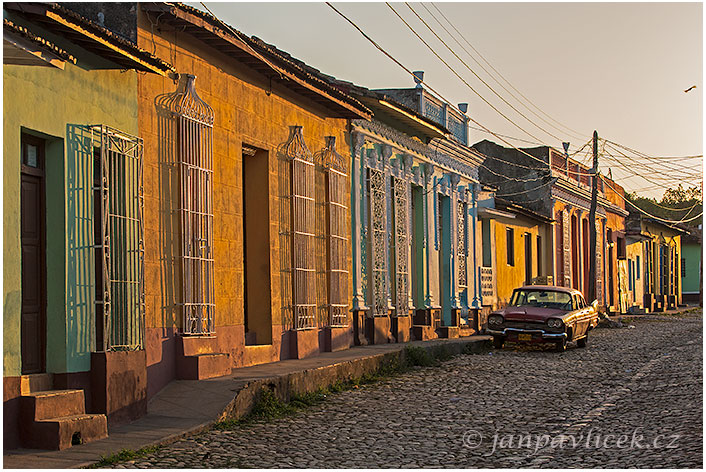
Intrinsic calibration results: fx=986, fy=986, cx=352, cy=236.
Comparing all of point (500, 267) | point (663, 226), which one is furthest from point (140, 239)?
point (663, 226)

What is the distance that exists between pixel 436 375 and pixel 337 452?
279 inches

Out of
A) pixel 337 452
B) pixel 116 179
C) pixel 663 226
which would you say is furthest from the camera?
pixel 663 226

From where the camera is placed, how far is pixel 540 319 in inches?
783

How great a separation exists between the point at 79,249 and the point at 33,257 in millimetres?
468

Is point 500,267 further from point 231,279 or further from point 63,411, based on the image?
point 63,411

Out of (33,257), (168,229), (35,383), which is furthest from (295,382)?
(33,257)

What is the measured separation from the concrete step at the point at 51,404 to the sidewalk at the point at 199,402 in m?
0.31

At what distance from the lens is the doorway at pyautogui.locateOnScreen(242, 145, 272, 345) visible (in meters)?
14.1

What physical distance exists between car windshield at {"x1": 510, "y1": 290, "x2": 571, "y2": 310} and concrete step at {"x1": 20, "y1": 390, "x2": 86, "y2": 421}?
13930mm

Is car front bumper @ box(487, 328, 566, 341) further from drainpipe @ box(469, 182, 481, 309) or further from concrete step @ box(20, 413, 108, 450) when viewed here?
concrete step @ box(20, 413, 108, 450)

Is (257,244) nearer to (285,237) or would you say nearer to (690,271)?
(285,237)

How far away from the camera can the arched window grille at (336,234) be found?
53.1 ft

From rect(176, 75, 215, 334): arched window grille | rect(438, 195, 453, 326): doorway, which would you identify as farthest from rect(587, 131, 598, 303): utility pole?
rect(176, 75, 215, 334): arched window grille

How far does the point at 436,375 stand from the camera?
50.0ft
